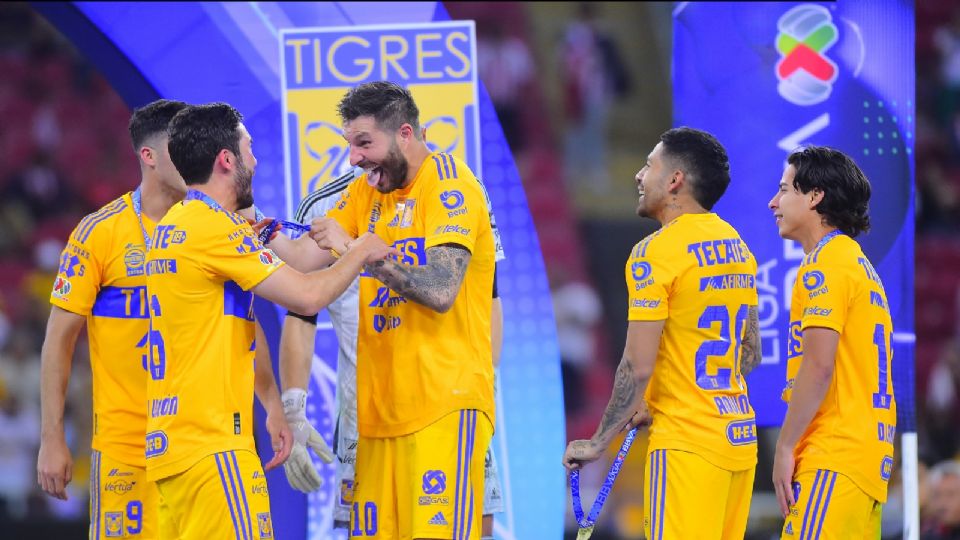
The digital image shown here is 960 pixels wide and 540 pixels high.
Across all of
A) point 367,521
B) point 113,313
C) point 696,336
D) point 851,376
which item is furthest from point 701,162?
point 113,313

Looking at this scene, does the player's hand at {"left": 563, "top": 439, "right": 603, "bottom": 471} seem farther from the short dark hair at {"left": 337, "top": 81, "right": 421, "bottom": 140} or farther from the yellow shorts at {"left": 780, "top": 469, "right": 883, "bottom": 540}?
the short dark hair at {"left": 337, "top": 81, "right": 421, "bottom": 140}

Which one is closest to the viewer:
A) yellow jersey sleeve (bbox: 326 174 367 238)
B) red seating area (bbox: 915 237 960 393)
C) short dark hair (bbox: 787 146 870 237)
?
yellow jersey sleeve (bbox: 326 174 367 238)

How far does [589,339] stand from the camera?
10.8 metres

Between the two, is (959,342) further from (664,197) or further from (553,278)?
(664,197)

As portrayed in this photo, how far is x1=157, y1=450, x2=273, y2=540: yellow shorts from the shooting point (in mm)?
4023

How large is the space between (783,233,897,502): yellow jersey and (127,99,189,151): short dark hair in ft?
8.63

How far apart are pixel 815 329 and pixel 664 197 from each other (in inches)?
28.8

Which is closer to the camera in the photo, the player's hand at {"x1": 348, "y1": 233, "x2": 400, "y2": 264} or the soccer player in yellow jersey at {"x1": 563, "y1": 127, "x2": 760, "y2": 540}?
the player's hand at {"x1": 348, "y1": 233, "x2": 400, "y2": 264}

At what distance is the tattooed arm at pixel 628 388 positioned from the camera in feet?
14.1

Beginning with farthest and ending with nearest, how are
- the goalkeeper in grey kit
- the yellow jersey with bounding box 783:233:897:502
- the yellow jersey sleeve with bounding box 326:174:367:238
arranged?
the goalkeeper in grey kit
the yellow jersey sleeve with bounding box 326:174:367:238
the yellow jersey with bounding box 783:233:897:502

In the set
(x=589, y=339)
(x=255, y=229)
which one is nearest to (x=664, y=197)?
(x=255, y=229)

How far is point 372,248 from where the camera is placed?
13.4 ft

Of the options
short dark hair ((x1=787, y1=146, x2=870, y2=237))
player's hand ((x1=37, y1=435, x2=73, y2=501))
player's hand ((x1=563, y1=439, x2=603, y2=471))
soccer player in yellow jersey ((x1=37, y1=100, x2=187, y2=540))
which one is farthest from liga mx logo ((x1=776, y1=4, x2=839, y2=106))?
player's hand ((x1=37, y1=435, x2=73, y2=501))

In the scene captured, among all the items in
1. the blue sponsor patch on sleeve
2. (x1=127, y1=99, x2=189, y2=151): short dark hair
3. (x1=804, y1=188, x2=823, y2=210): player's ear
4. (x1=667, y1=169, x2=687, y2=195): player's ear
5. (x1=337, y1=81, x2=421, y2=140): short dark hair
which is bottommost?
the blue sponsor patch on sleeve
